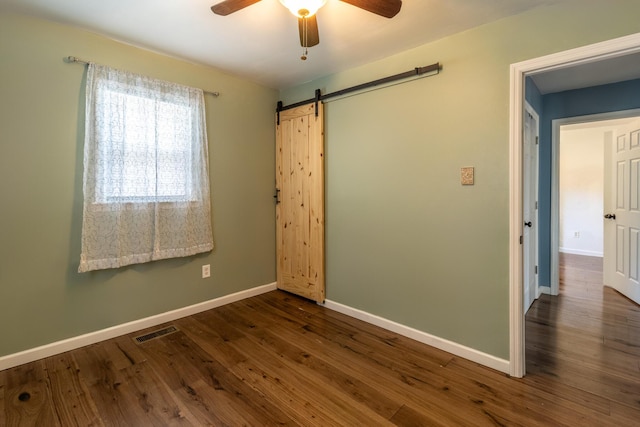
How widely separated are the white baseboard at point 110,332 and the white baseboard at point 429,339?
3.89 ft

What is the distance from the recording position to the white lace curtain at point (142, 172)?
2287 millimetres

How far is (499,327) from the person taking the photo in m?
2.05

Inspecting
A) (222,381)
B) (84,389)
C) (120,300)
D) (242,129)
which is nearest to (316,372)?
(222,381)

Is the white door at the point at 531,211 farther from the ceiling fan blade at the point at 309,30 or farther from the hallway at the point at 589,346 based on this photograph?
the ceiling fan blade at the point at 309,30

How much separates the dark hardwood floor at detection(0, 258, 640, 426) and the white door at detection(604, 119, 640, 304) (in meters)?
0.83

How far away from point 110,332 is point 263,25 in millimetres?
2708

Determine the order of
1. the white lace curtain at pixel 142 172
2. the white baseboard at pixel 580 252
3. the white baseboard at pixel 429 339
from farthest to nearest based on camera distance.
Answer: the white baseboard at pixel 580 252
the white lace curtain at pixel 142 172
the white baseboard at pixel 429 339

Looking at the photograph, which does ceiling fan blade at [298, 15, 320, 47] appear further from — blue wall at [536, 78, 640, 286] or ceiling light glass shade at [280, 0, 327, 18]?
blue wall at [536, 78, 640, 286]

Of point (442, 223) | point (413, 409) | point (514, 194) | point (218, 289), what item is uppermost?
point (514, 194)

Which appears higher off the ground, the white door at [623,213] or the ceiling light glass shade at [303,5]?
the ceiling light glass shade at [303,5]

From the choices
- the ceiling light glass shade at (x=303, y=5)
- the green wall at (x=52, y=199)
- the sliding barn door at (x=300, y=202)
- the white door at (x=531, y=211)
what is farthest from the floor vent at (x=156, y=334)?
the white door at (x=531, y=211)

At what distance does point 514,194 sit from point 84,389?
3.02 metres

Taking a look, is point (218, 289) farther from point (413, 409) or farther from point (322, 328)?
point (413, 409)

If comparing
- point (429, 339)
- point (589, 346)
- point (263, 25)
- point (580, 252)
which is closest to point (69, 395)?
point (429, 339)
